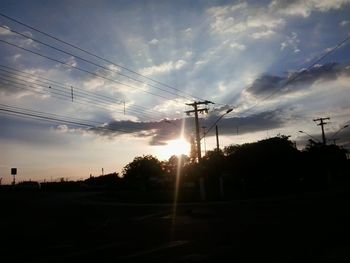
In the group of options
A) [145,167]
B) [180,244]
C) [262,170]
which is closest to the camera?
[180,244]

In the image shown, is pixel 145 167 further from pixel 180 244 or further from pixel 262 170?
pixel 180 244

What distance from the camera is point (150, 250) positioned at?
13.7 m

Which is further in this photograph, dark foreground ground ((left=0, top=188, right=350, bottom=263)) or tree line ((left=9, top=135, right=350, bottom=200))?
tree line ((left=9, top=135, right=350, bottom=200))

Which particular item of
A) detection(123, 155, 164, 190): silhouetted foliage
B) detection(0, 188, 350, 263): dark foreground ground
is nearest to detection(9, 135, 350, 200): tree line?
detection(123, 155, 164, 190): silhouetted foliage

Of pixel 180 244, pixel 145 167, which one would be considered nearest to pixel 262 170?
pixel 145 167

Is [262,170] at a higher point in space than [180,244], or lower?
higher

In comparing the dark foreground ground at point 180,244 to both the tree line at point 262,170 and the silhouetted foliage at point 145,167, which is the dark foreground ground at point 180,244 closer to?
the tree line at point 262,170

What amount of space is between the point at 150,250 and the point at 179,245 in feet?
4.64

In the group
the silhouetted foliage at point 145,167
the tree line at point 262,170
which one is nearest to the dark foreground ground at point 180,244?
the tree line at point 262,170

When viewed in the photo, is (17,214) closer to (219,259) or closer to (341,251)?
(219,259)

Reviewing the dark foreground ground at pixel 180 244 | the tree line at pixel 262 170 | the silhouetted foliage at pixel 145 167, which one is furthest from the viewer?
the silhouetted foliage at pixel 145 167

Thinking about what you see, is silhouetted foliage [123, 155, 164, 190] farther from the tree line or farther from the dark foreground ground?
the dark foreground ground

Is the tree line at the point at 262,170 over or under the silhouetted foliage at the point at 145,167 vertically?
under

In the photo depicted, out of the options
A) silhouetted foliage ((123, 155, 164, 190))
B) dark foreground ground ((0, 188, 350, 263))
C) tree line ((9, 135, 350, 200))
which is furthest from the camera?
silhouetted foliage ((123, 155, 164, 190))
